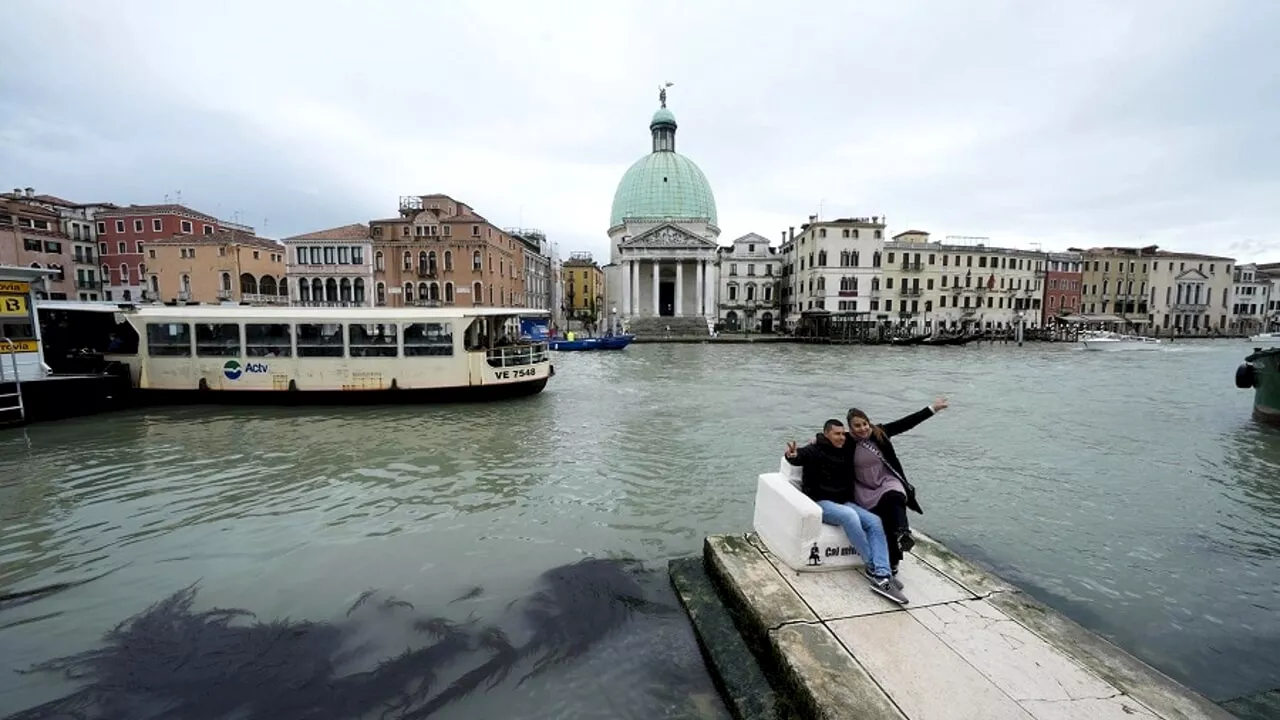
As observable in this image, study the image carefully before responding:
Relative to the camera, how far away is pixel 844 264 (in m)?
64.6

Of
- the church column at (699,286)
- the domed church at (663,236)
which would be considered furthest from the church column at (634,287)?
the church column at (699,286)

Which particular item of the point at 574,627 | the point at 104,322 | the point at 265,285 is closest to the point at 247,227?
the point at 265,285

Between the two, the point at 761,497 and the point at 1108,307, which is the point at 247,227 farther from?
the point at 1108,307

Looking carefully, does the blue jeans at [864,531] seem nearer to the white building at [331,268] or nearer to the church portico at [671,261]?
the white building at [331,268]

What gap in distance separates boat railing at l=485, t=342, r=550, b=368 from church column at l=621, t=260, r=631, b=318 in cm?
4623

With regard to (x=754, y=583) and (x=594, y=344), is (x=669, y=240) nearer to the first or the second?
(x=594, y=344)

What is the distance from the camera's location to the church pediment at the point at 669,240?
2562 inches

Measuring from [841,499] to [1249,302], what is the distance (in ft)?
385

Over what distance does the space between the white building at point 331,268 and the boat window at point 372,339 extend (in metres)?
34.2

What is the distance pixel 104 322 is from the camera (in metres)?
19.3

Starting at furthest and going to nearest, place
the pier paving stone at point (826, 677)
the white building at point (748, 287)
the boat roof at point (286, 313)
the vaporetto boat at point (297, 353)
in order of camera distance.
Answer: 1. the white building at point (748, 287)
2. the vaporetto boat at point (297, 353)
3. the boat roof at point (286, 313)
4. the pier paving stone at point (826, 677)

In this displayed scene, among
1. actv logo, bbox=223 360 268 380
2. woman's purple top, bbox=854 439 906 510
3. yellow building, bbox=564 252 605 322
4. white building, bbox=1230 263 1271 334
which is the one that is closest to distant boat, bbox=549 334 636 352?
actv logo, bbox=223 360 268 380

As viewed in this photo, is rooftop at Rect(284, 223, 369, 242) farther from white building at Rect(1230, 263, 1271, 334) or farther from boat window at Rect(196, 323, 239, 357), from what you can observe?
white building at Rect(1230, 263, 1271, 334)

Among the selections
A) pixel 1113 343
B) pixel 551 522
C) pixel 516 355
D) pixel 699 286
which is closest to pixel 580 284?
pixel 699 286
